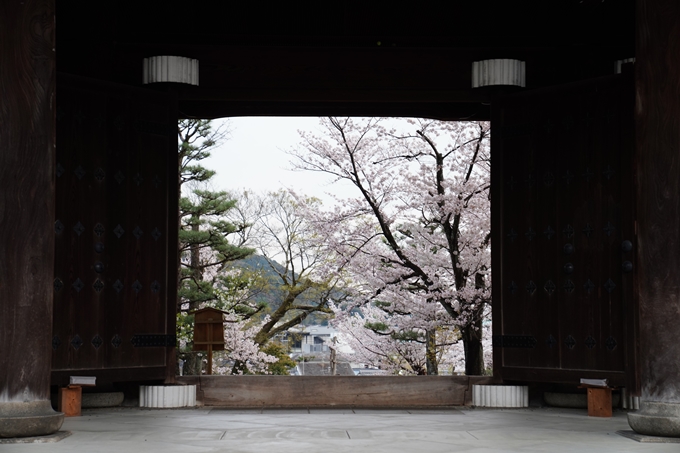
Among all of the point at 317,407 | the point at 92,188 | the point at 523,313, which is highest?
the point at 92,188

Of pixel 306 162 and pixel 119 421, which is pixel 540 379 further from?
pixel 306 162

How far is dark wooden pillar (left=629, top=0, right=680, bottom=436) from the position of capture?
453 cm

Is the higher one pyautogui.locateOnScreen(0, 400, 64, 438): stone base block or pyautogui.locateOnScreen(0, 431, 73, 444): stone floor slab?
pyautogui.locateOnScreen(0, 400, 64, 438): stone base block

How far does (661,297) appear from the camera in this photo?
457cm

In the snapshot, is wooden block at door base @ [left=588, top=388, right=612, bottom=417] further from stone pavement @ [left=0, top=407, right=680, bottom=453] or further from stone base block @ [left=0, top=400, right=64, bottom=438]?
stone base block @ [left=0, top=400, right=64, bottom=438]

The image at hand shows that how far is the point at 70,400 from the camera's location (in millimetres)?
5973

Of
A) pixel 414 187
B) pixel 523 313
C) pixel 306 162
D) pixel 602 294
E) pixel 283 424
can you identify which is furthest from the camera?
pixel 306 162

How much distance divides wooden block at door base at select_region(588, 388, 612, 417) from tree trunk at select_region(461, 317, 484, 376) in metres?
7.56

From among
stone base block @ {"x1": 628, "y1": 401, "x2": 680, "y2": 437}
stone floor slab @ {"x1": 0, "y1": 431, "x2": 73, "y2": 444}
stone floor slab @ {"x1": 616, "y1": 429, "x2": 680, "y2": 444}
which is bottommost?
stone floor slab @ {"x1": 616, "y1": 429, "x2": 680, "y2": 444}

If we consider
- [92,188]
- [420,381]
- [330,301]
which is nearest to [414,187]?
[330,301]

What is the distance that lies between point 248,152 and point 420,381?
16174mm

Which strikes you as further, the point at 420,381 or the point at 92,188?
the point at 420,381

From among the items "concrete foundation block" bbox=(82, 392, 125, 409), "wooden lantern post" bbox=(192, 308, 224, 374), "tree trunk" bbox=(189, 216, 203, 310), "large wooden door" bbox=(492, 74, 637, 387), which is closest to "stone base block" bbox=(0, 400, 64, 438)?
"concrete foundation block" bbox=(82, 392, 125, 409)

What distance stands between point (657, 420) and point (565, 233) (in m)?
2.22
